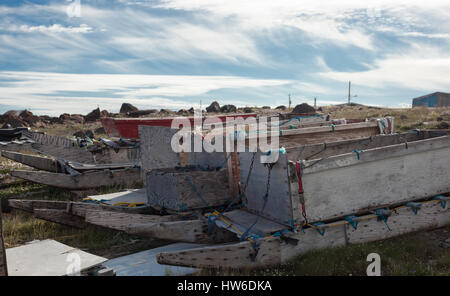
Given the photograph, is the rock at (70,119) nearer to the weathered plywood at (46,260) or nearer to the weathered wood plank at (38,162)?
the weathered wood plank at (38,162)

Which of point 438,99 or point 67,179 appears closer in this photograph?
point 67,179

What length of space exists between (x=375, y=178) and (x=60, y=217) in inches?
202

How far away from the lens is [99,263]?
4.82 m

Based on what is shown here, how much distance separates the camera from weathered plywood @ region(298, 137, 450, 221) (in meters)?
5.41

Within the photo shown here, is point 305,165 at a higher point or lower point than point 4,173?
higher

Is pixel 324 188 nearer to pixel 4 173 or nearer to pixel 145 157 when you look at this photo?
pixel 145 157

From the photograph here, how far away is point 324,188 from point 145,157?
485 cm

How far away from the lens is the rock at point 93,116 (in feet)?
146

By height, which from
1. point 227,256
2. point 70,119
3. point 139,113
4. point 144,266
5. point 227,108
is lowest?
point 144,266

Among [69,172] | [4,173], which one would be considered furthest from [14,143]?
[69,172]

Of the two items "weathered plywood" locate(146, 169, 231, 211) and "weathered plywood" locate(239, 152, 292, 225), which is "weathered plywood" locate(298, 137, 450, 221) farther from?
"weathered plywood" locate(146, 169, 231, 211)

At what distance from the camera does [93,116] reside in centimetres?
4456

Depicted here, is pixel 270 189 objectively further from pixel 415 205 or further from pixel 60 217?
pixel 60 217

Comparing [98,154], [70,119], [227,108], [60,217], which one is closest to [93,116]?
[70,119]
